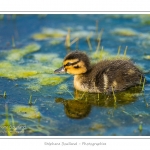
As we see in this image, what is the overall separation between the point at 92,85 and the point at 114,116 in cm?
66

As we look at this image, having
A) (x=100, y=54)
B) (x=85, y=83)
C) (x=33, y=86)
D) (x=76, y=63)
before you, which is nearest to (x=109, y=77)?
(x=85, y=83)

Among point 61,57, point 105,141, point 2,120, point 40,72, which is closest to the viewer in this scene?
point 105,141

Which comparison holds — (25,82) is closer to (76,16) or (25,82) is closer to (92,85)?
(92,85)

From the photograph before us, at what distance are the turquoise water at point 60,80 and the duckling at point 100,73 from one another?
105 millimetres

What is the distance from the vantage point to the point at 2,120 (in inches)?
204

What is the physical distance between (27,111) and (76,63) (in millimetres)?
887

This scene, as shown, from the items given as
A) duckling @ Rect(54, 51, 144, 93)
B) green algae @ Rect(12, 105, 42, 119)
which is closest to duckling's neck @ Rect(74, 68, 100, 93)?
duckling @ Rect(54, 51, 144, 93)

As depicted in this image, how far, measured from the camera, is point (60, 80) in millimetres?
6156

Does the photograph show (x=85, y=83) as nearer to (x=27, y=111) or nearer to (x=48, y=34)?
(x=27, y=111)

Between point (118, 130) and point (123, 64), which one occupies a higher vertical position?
point (123, 64)

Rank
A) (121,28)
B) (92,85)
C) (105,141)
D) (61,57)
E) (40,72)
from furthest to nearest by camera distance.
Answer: (121,28) → (61,57) → (40,72) → (92,85) → (105,141)

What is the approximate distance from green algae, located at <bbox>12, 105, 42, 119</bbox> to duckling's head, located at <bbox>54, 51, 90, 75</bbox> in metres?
0.72

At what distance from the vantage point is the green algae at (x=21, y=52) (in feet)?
22.9

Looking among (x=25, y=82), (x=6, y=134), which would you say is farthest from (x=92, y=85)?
(x=6, y=134)
